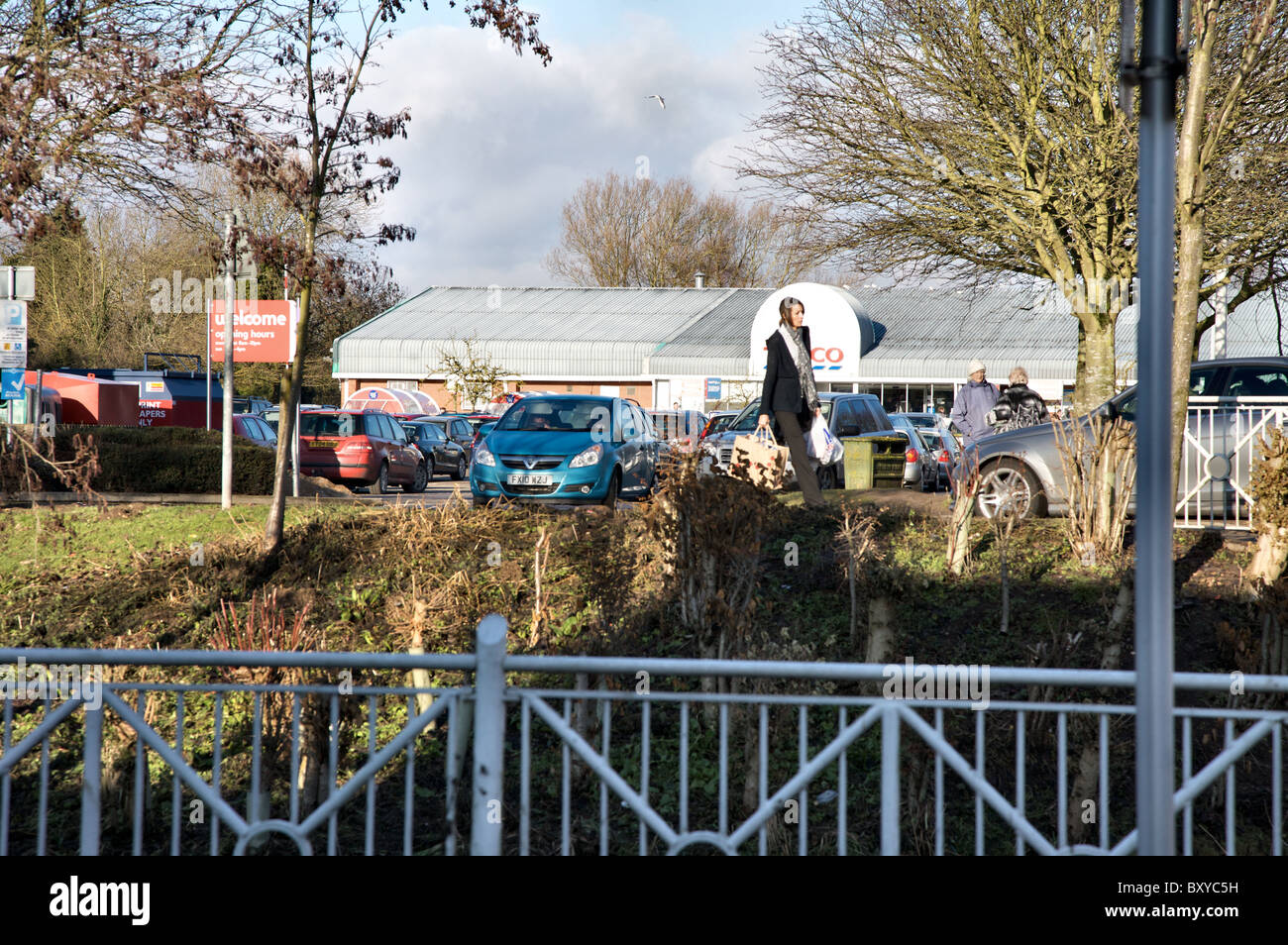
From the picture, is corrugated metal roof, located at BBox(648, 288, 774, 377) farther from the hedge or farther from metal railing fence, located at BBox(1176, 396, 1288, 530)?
metal railing fence, located at BBox(1176, 396, 1288, 530)

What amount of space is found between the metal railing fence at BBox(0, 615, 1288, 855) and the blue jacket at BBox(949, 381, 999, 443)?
5.17 meters

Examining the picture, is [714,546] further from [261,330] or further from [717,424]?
[261,330]

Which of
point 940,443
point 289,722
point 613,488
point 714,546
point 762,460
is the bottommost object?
point 289,722

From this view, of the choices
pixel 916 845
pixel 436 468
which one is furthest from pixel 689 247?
pixel 916 845

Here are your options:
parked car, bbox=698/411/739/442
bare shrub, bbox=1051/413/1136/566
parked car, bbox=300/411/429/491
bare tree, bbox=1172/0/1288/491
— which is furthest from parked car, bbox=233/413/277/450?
bare shrub, bbox=1051/413/1136/566

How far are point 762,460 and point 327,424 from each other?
49.8ft

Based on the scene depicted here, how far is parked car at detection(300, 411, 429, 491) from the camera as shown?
21875 mm

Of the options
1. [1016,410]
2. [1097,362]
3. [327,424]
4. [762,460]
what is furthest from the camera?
[327,424]

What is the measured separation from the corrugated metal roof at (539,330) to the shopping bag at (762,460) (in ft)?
132

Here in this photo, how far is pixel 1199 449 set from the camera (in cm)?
1065

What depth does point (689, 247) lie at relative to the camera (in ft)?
201

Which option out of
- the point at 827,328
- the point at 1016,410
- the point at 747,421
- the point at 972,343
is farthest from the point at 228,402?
the point at 972,343

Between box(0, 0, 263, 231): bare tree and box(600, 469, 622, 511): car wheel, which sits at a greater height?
box(0, 0, 263, 231): bare tree
